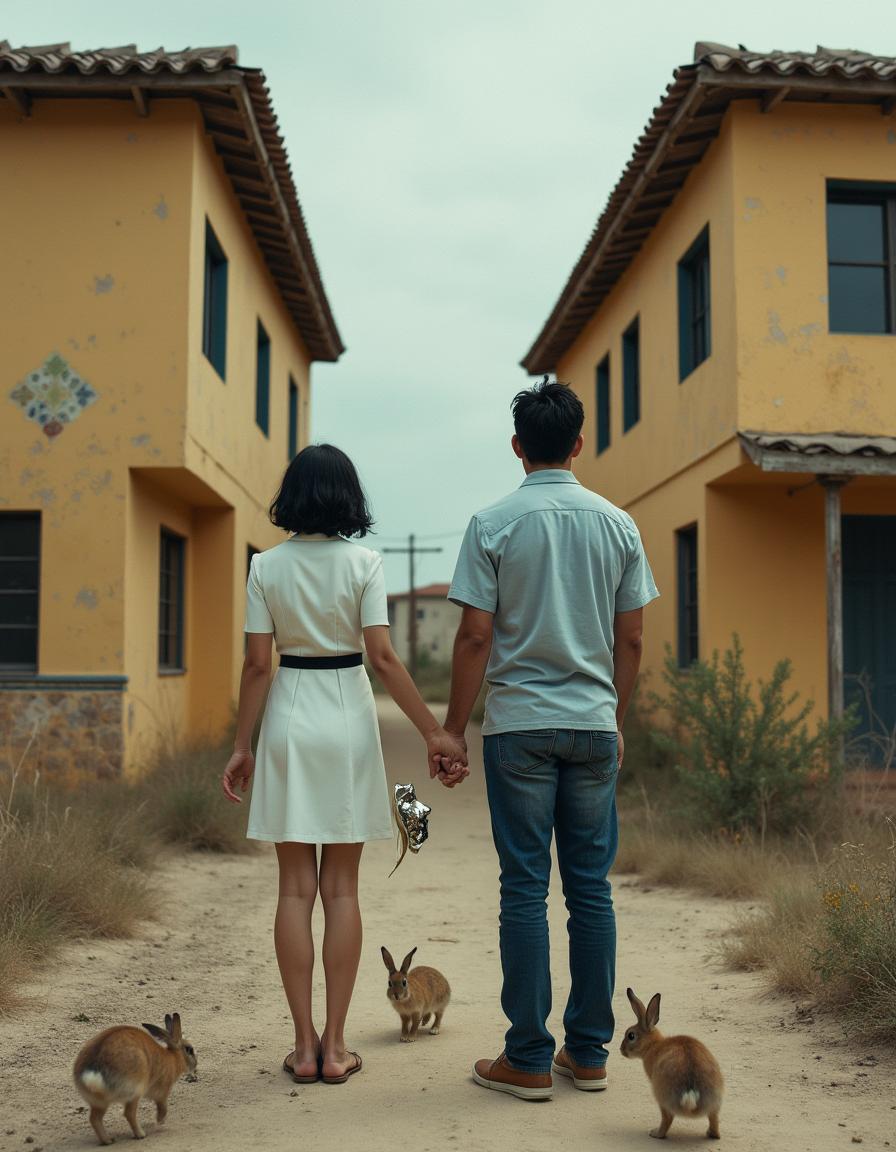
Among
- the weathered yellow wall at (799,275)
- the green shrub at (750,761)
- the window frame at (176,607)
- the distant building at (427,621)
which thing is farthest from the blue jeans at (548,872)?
the distant building at (427,621)

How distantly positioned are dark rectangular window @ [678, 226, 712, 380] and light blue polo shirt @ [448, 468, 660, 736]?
27.6ft

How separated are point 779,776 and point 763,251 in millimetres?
4545

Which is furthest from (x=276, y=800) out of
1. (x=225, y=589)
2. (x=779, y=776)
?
(x=225, y=589)

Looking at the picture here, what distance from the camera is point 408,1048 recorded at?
14.2 feet

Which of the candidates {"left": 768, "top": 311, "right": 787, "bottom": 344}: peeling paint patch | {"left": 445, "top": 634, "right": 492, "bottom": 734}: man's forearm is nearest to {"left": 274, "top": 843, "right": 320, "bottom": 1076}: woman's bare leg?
{"left": 445, "top": 634, "right": 492, "bottom": 734}: man's forearm

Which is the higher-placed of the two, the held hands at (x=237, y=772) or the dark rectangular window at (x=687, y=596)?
the dark rectangular window at (x=687, y=596)

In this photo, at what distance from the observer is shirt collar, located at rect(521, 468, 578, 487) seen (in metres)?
3.85

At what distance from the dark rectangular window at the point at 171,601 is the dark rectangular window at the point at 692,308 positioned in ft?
18.1

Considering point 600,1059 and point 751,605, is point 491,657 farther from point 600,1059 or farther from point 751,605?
point 751,605

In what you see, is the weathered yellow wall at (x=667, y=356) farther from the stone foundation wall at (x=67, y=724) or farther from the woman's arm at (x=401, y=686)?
the woman's arm at (x=401, y=686)

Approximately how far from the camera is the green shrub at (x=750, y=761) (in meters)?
8.53

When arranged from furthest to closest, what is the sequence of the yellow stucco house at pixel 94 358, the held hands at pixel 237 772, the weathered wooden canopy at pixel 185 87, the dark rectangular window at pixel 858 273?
the dark rectangular window at pixel 858 273 → the yellow stucco house at pixel 94 358 → the weathered wooden canopy at pixel 185 87 → the held hands at pixel 237 772

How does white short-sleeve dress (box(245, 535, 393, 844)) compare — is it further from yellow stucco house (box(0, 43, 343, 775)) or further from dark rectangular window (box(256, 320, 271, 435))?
dark rectangular window (box(256, 320, 271, 435))

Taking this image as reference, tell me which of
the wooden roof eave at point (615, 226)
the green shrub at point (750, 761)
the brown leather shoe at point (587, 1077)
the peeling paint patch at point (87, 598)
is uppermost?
the wooden roof eave at point (615, 226)
